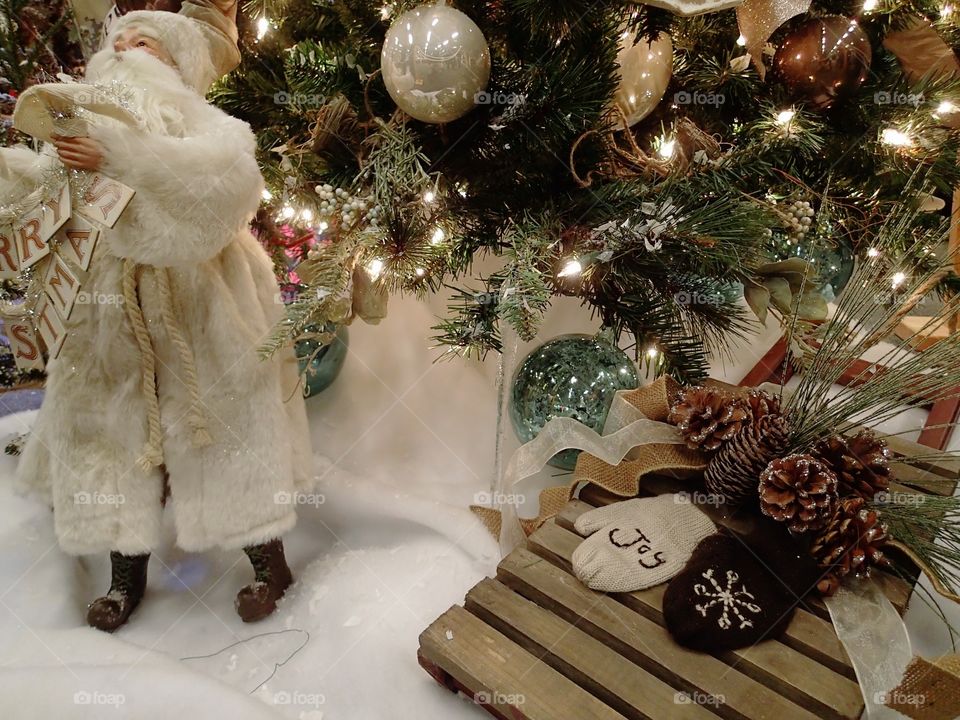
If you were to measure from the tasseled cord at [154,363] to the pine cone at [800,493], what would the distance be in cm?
75

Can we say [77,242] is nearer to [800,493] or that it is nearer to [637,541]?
[637,541]

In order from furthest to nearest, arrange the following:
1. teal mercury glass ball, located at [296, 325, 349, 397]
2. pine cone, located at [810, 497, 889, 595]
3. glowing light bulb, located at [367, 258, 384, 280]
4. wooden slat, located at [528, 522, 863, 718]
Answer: teal mercury glass ball, located at [296, 325, 349, 397] < glowing light bulb, located at [367, 258, 384, 280] < pine cone, located at [810, 497, 889, 595] < wooden slat, located at [528, 522, 863, 718]

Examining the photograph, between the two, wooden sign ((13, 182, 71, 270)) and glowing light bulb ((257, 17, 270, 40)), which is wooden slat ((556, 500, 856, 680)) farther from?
glowing light bulb ((257, 17, 270, 40))

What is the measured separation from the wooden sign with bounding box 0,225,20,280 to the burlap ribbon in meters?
0.71

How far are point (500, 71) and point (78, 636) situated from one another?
3.14ft

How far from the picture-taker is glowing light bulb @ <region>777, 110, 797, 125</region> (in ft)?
2.80

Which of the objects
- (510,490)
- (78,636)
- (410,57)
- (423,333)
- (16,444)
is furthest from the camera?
(423,333)

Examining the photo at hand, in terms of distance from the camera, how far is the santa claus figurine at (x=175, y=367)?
781mm

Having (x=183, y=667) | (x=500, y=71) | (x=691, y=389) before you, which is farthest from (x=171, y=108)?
(x=691, y=389)

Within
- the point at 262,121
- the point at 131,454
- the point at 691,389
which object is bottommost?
the point at 131,454

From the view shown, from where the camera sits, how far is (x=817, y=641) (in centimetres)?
74

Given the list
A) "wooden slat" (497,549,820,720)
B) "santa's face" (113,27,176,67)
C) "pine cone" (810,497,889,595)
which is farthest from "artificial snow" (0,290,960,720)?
"santa's face" (113,27,176,67)

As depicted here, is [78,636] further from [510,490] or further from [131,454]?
[510,490]

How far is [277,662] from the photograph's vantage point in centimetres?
91
